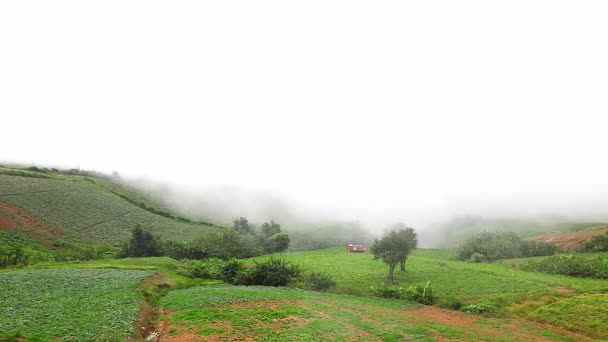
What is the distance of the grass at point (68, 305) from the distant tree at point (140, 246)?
32089 mm

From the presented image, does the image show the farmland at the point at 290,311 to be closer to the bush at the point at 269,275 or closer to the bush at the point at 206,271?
the bush at the point at 269,275

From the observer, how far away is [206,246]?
280 feet

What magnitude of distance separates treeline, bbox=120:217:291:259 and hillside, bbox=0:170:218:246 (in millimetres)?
14252

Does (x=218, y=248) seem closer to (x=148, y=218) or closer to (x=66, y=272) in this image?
(x=148, y=218)

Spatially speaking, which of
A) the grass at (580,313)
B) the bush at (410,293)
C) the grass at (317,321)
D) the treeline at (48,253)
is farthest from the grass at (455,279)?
the treeline at (48,253)

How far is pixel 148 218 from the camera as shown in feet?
364

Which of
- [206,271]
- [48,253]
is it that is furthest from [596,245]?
[48,253]

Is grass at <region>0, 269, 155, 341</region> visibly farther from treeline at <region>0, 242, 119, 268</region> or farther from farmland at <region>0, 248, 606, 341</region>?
treeline at <region>0, 242, 119, 268</region>

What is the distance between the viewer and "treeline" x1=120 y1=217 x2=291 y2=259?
76.1 meters

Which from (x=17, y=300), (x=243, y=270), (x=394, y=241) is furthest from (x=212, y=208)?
(x=17, y=300)

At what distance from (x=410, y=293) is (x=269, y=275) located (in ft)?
66.6

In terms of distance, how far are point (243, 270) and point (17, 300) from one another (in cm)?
3063

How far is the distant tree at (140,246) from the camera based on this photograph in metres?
75.1

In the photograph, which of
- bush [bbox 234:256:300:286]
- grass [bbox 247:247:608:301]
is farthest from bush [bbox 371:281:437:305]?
bush [bbox 234:256:300:286]
